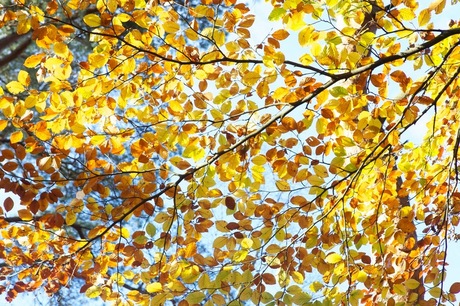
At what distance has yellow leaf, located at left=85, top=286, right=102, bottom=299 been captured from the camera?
247 cm

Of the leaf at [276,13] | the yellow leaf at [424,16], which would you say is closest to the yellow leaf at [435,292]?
the yellow leaf at [424,16]

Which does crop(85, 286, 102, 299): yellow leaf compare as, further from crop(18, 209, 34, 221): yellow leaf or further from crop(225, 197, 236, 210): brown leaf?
crop(225, 197, 236, 210): brown leaf

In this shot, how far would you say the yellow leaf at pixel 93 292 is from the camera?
2469mm

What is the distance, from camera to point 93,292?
2488 millimetres

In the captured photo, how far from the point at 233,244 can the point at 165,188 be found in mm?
384

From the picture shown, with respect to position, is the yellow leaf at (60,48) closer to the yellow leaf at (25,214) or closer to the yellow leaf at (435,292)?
the yellow leaf at (25,214)

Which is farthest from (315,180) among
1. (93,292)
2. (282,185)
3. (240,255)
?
(93,292)

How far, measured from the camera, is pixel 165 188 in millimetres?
2229

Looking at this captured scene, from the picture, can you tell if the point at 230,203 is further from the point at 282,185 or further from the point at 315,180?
the point at 315,180

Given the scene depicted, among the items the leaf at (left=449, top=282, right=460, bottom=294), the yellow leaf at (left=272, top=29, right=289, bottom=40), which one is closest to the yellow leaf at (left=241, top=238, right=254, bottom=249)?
the yellow leaf at (left=272, top=29, right=289, bottom=40)

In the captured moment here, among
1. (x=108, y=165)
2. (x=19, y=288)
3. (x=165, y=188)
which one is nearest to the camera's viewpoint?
(x=165, y=188)

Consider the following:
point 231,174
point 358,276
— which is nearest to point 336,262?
point 358,276

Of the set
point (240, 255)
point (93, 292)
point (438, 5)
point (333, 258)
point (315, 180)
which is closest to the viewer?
point (438, 5)

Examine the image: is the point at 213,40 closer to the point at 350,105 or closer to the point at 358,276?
the point at 350,105
